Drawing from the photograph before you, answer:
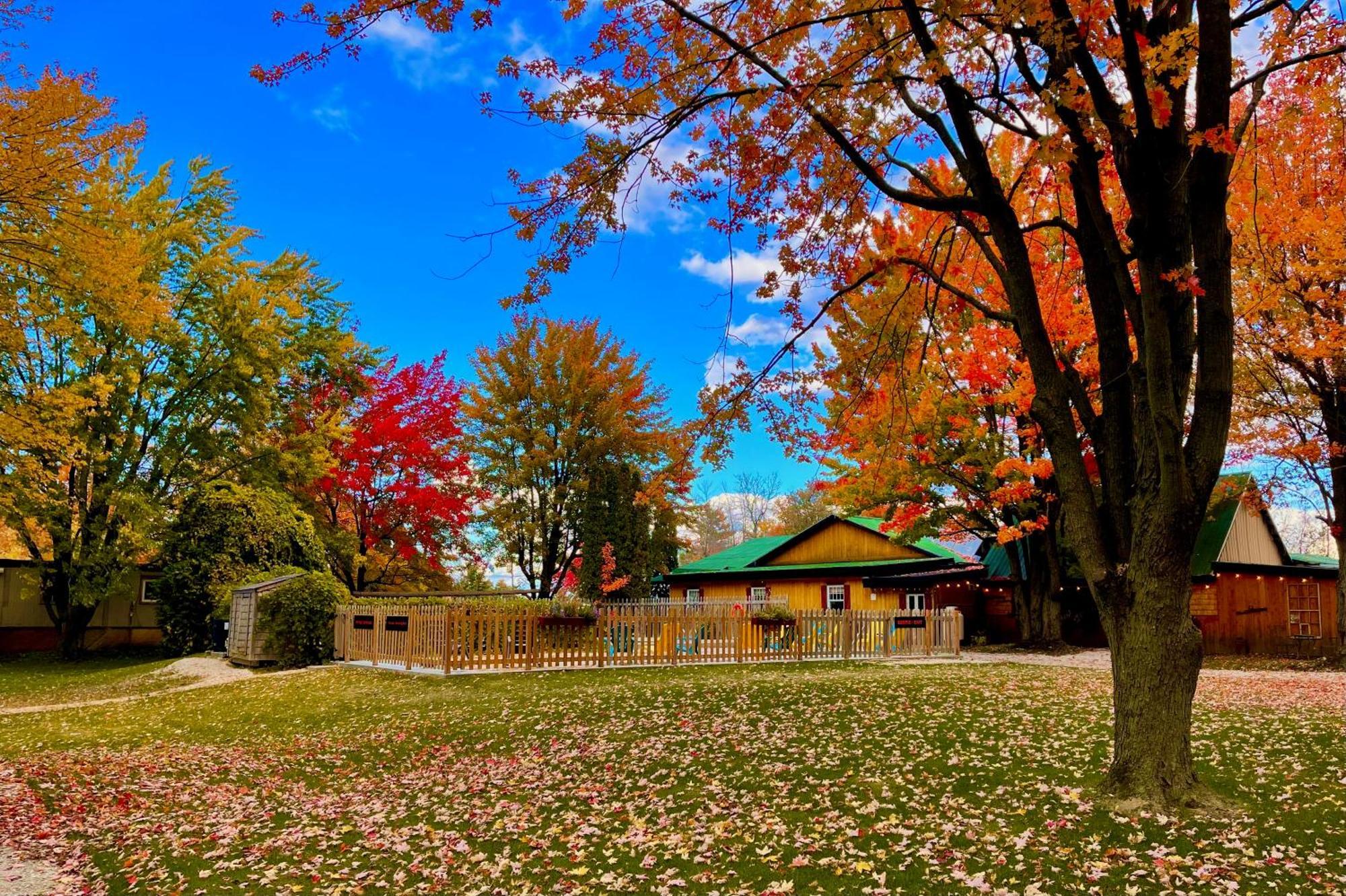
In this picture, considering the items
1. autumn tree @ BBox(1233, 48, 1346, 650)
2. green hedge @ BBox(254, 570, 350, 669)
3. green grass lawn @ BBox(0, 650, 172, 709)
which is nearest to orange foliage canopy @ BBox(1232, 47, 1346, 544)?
autumn tree @ BBox(1233, 48, 1346, 650)

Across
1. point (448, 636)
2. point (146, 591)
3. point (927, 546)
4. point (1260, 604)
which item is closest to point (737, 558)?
point (927, 546)

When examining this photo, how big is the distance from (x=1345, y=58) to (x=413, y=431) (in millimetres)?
28323

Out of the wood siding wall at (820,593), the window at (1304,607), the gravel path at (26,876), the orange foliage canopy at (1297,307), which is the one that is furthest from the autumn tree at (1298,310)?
the gravel path at (26,876)

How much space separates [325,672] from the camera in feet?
54.7

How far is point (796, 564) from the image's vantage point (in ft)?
103

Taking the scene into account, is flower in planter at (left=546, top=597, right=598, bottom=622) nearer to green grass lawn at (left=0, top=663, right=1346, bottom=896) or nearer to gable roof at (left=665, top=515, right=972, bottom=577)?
green grass lawn at (left=0, top=663, right=1346, bottom=896)

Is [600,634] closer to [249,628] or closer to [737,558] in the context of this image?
[249,628]

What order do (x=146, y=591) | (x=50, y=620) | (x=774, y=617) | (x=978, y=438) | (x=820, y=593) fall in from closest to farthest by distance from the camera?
1. (x=774, y=617)
2. (x=978, y=438)
3. (x=50, y=620)
4. (x=146, y=591)
5. (x=820, y=593)

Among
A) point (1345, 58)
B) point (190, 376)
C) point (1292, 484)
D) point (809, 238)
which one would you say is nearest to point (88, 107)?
point (809, 238)

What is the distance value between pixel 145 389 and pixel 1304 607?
34.7m

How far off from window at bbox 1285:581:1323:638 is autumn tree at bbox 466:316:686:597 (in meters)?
22.0

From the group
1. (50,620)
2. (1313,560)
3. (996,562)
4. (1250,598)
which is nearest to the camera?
(1250,598)

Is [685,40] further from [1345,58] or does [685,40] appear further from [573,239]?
[1345,58]

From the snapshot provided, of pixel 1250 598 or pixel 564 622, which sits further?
pixel 1250 598
